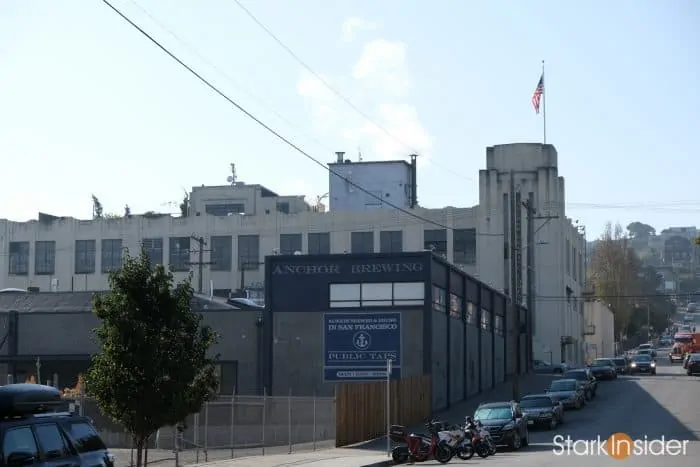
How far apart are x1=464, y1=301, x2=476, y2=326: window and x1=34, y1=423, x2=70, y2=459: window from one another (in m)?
44.1

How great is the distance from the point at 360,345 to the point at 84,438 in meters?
33.3

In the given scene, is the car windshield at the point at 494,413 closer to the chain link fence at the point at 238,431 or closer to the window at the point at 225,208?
the chain link fence at the point at 238,431

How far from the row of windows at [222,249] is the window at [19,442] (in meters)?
68.9

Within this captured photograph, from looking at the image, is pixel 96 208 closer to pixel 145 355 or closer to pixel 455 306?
pixel 455 306

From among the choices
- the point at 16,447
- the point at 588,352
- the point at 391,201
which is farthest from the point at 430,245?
the point at 16,447

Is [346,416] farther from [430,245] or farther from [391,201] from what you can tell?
[391,201]

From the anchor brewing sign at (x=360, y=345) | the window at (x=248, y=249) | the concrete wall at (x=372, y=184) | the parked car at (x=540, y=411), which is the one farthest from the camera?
the concrete wall at (x=372, y=184)

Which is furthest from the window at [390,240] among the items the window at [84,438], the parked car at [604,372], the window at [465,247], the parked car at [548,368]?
the window at [84,438]

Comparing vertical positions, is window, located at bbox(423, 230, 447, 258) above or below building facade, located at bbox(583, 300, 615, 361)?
above

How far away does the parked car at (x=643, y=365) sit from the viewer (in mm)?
79312

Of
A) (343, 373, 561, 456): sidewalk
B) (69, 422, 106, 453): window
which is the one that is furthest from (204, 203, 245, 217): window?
(69, 422, 106, 453): window

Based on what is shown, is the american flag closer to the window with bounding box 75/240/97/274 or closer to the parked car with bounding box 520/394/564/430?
the parked car with bounding box 520/394/564/430

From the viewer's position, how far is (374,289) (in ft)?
165

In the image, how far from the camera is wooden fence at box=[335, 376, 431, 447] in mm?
35625
